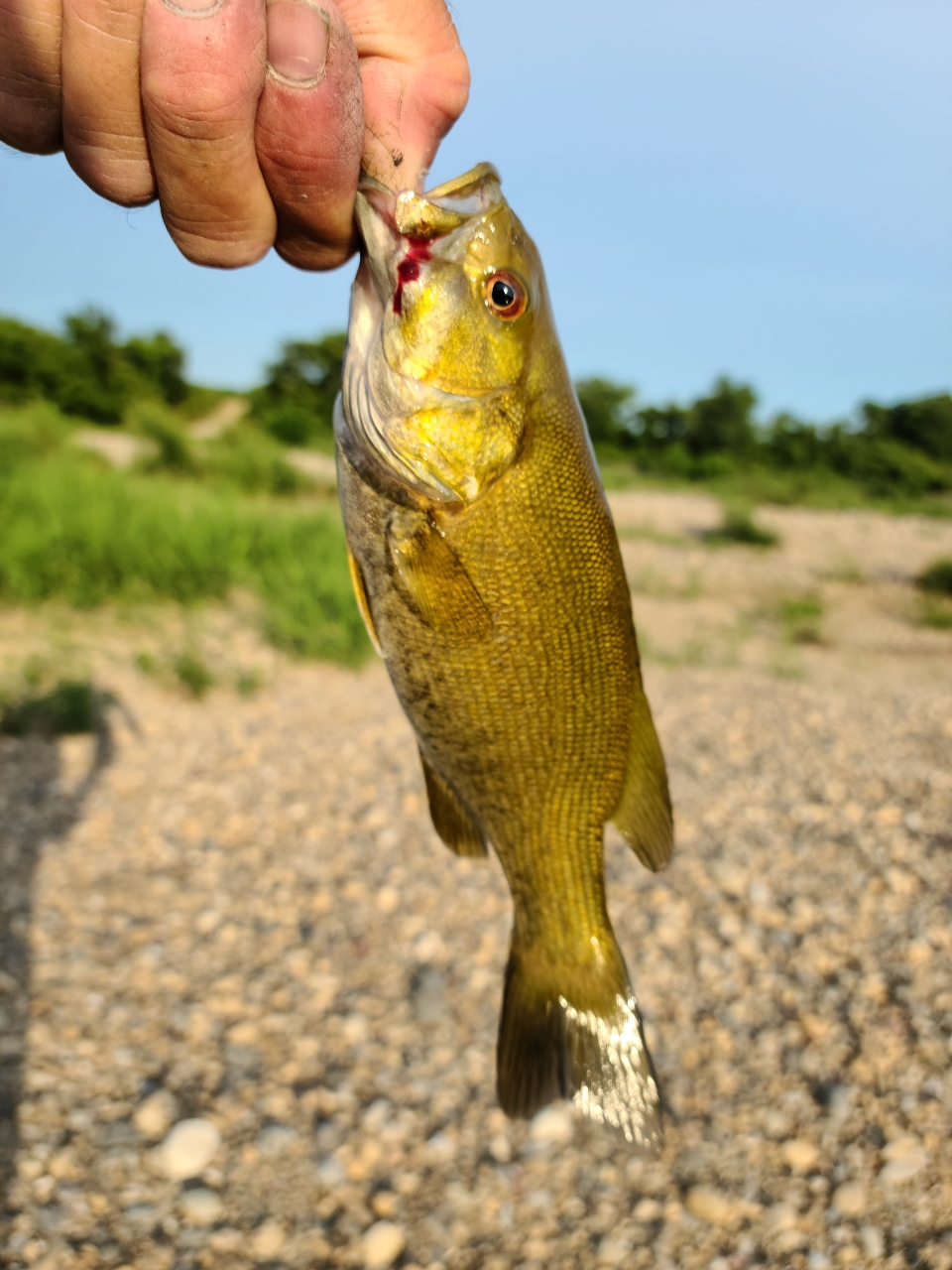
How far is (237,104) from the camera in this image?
1327 mm

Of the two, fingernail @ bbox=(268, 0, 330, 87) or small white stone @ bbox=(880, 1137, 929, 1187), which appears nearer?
fingernail @ bbox=(268, 0, 330, 87)

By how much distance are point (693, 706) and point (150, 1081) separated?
5.59 meters

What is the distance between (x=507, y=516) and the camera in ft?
5.70

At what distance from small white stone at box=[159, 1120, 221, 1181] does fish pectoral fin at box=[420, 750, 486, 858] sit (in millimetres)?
1886

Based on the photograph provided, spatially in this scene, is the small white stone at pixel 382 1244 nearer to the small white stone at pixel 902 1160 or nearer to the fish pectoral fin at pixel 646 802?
the small white stone at pixel 902 1160

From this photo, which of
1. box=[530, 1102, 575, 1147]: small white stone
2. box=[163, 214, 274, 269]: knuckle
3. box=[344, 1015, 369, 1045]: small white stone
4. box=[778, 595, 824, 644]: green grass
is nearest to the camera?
box=[163, 214, 274, 269]: knuckle

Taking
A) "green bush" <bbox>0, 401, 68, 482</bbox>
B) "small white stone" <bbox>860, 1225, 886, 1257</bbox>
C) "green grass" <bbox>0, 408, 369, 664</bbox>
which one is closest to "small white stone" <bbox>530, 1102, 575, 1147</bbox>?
"small white stone" <bbox>860, 1225, 886, 1257</bbox>

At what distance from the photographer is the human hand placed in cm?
130

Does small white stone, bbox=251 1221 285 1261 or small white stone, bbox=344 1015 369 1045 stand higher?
small white stone, bbox=344 1015 369 1045

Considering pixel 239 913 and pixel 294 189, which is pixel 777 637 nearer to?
pixel 239 913

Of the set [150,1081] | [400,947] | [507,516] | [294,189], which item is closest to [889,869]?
[400,947]

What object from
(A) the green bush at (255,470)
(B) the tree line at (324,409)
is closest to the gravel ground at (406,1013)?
(A) the green bush at (255,470)

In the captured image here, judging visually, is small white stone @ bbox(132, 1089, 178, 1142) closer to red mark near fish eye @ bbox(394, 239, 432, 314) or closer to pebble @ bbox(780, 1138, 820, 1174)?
pebble @ bbox(780, 1138, 820, 1174)

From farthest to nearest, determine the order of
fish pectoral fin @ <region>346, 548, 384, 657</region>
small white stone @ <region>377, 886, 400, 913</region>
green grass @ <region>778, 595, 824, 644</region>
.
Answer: green grass @ <region>778, 595, 824, 644</region>, small white stone @ <region>377, 886, 400, 913</region>, fish pectoral fin @ <region>346, 548, 384, 657</region>
